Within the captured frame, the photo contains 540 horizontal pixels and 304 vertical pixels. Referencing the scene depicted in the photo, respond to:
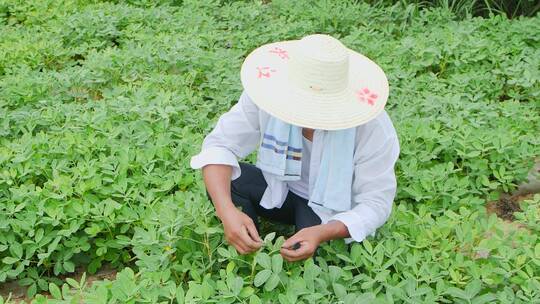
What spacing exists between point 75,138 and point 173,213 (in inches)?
35.0

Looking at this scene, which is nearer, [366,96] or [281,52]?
[366,96]

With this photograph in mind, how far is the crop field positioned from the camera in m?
2.16

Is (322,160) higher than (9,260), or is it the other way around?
(322,160)

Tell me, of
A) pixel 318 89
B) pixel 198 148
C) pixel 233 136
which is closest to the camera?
pixel 318 89

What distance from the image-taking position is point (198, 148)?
3.00 metres

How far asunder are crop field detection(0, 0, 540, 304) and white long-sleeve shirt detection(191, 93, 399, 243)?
153mm

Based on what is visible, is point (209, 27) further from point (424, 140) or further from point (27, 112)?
point (424, 140)

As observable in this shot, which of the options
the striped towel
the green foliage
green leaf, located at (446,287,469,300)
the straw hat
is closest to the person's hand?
the striped towel

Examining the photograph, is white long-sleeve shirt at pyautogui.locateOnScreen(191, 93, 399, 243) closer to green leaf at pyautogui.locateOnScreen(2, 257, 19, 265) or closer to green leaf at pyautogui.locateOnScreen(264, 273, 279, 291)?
green leaf at pyautogui.locateOnScreen(264, 273, 279, 291)

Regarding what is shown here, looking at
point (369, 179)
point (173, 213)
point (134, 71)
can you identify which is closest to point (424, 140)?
point (369, 179)

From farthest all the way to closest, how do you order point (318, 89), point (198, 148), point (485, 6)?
point (485, 6), point (198, 148), point (318, 89)

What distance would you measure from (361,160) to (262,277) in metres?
0.51

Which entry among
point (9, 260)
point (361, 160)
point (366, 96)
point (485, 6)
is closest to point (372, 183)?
point (361, 160)

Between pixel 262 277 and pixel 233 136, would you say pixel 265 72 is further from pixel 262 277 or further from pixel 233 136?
pixel 262 277
